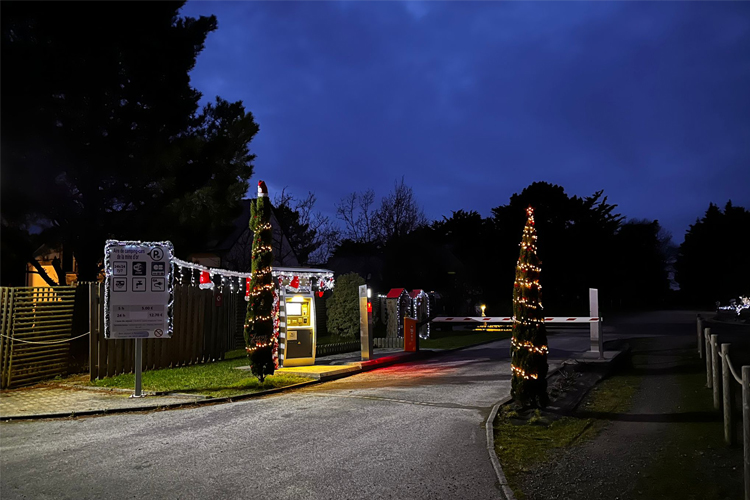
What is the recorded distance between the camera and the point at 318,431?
28.3 feet

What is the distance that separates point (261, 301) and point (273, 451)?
6.66m

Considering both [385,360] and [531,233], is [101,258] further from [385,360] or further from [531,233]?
[531,233]

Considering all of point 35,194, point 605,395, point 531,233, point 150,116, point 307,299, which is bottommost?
point 605,395

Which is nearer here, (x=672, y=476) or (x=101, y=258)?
(x=672, y=476)

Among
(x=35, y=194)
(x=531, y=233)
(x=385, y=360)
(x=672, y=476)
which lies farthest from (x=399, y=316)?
(x=672, y=476)

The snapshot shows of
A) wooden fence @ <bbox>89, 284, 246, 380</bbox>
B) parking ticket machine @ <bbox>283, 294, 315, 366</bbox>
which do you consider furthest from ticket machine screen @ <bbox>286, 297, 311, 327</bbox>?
wooden fence @ <bbox>89, 284, 246, 380</bbox>

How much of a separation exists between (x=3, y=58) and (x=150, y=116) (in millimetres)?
4876

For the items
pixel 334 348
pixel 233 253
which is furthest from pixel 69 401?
pixel 233 253

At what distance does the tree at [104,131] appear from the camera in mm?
18859

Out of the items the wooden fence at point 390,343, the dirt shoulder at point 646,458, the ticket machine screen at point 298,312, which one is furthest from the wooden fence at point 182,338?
the dirt shoulder at point 646,458

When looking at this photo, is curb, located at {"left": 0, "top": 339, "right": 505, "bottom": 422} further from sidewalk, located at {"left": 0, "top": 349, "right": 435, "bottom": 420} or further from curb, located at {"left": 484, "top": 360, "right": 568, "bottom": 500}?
curb, located at {"left": 484, "top": 360, "right": 568, "bottom": 500}

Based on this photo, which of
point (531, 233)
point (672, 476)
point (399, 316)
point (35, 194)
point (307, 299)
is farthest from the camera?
point (399, 316)

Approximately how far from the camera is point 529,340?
9.59 metres

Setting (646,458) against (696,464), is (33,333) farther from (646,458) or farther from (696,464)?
(696,464)
